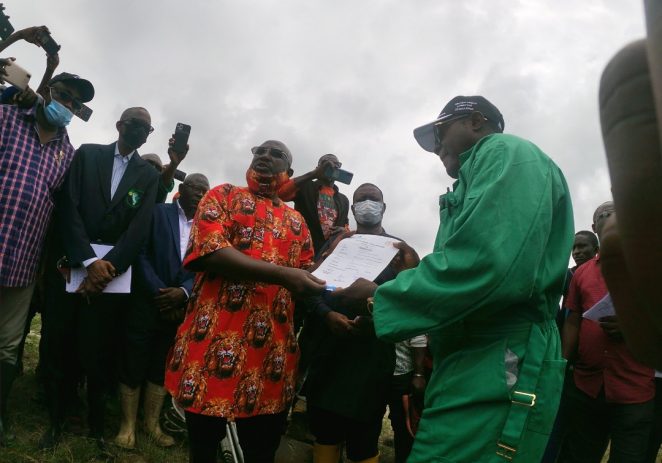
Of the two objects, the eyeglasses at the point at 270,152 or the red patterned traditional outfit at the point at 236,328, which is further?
the eyeglasses at the point at 270,152

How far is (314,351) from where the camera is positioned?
3.53 metres

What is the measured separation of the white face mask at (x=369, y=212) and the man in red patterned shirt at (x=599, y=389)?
163 centimetres

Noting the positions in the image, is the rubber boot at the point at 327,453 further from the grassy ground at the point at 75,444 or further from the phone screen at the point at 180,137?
the phone screen at the point at 180,137

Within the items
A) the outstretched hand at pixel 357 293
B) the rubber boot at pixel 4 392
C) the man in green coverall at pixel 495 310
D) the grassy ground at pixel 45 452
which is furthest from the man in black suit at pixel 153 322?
the man in green coverall at pixel 495 310

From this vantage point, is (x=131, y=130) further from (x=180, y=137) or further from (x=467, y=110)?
(x=467, y=110)

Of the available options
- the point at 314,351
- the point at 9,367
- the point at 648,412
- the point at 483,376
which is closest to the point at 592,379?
the point at 648,412

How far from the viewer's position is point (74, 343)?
11.9ft

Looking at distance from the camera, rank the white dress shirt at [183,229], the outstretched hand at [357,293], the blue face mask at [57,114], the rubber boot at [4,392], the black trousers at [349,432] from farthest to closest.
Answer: the white dress shirt at [183,229] → the blue face mask at [57,114] → the rubber boot at [4,392] → the black trousers at [349,432] → the outstretched hand at [357,293]

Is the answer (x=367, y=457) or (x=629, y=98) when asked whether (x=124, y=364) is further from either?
(x=629, y=98)

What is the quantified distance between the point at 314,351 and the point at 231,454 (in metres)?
0.91

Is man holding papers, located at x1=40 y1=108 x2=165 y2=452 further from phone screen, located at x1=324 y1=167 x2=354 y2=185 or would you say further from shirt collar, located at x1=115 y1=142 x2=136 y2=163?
phone screen, located at x1=324 y1=167 x2=354 y2=185

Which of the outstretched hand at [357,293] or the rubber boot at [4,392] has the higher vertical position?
the outstretched hand at [357,293]

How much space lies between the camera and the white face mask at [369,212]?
3.88 m

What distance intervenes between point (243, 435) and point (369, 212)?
1889 mm
